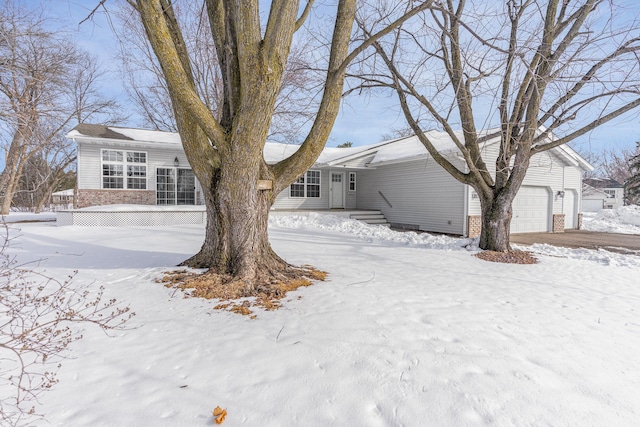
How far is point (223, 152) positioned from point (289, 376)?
2.99 metres

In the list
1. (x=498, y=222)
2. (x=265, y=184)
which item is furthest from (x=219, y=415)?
(x=498, y=222)

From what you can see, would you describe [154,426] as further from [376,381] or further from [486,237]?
[486,237]

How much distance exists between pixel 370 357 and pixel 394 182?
42.2 feet

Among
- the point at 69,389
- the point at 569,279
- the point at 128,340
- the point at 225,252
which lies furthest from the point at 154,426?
the point at 569,279

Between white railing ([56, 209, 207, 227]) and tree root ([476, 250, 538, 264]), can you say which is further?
white railing ([56, 209, 207, 227])

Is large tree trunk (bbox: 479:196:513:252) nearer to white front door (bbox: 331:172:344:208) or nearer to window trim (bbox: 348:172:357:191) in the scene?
white front door (bbox: 331:172:344:208)

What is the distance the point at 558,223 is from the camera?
13805 millimetres

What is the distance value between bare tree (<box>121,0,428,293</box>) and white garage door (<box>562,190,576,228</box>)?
598 inches

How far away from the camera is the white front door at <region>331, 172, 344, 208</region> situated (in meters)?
17.1

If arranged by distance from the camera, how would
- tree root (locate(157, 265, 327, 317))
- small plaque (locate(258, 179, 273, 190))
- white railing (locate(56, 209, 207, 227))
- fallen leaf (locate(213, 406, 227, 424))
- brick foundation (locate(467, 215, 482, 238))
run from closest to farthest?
fallen leaf (locate(213, 406, 227, 424)) < tree root (locate(157, 265, 327, 317)) < small plaque (locate(258, 179, 273, 190)) < white railing (locate(56, 209, 207, 227)) < brick foundation (locate(467, 215, 482, 238))

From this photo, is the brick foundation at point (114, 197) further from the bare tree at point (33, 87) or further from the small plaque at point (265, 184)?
the small plaque at point (265, 184)

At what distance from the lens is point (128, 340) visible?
281 cm

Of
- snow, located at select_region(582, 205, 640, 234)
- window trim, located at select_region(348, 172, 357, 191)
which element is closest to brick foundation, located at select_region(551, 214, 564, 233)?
snow, located at select_region(582, 205, 640, 234)

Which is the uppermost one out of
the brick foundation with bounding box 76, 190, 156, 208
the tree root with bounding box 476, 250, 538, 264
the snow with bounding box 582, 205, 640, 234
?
the brick foundation with bounding box 76, 190, 156, 208
